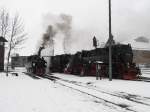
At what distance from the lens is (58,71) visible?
32500 millimetres

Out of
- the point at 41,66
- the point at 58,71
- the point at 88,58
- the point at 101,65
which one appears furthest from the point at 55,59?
the point at 101,65

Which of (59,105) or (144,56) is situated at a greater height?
(144,56)

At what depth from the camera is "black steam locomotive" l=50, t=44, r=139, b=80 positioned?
754 inches

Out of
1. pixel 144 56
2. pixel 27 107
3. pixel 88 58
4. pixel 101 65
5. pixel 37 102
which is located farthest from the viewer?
pixel 144 56

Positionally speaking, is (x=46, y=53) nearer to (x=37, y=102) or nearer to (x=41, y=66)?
(x=41, y=66)

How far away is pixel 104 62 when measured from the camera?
2077 centimetres

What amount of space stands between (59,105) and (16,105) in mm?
1551

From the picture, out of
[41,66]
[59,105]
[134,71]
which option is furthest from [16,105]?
[41,66]

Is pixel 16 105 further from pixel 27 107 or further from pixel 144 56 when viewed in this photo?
pixel 144 56

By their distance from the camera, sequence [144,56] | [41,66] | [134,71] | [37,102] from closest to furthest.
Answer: [37,102] → [134,71] → [41,66] → [144,56]

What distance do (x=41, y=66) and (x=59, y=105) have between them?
20.2 metres

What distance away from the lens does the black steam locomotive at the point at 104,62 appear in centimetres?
1914

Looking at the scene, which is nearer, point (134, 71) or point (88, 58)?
point (134, 71)

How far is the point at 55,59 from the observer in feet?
107
